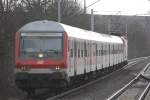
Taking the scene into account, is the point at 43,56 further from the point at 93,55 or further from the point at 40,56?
the point at 93,55

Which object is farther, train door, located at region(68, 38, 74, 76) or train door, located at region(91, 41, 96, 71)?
train door, located at region(91, 41, 96, 71)

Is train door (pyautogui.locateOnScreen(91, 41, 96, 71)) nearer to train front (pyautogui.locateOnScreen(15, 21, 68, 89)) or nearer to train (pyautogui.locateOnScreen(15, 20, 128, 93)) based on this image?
train (pyautogui.locateOnScreen(15, 20, 128, 93))

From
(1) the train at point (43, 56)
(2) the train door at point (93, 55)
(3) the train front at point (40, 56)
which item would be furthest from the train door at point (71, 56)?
(2) the train door at point (93, 55)

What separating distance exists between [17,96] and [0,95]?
126 inches

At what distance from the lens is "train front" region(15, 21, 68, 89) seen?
71.6 feet

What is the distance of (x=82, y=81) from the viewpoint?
102 feet

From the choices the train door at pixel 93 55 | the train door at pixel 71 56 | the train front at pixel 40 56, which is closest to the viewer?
the train front at pixel 40 56

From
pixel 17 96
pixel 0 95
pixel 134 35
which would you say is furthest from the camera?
pixel 134 35

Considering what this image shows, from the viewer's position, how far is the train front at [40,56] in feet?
71.6

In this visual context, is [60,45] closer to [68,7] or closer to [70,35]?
[70,35]

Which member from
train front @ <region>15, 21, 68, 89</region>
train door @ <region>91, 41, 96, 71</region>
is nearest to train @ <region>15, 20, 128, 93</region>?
train front @ <region>15, 21, 68, 89</region>

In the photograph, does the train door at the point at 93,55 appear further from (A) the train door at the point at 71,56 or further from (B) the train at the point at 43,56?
(A) the train door at the point at 71,56

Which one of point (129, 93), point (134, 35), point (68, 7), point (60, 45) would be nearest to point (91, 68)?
point (129, 93)

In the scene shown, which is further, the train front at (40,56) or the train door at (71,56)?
the train door at (71,56)
